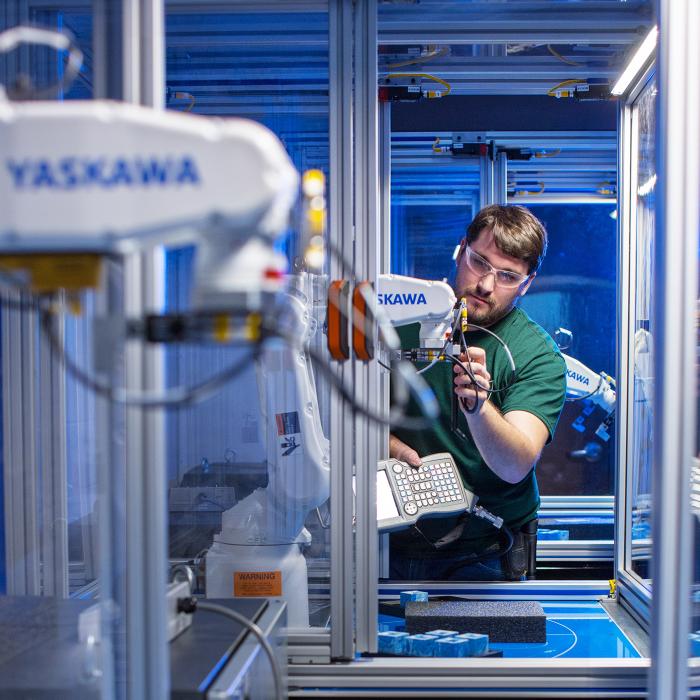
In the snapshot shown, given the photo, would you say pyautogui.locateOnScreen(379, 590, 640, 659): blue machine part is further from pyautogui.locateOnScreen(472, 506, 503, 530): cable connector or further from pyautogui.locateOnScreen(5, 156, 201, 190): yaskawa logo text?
pyautogui.locateOnScreen(5, 156, 201, 190): yaskawa logo text

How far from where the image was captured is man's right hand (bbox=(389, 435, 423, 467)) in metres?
2.74

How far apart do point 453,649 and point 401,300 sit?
971 mm

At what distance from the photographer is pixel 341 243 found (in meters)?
1.99

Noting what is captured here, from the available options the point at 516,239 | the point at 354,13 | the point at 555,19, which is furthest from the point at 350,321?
the point at 516,239

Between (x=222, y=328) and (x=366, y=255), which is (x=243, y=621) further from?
(x=366, y=255)

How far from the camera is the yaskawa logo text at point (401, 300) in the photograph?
6.97ft

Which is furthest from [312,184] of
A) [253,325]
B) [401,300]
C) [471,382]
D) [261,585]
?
[471,382]

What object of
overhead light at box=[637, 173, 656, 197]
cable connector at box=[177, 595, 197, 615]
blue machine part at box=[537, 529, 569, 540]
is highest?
overhead light at box=[637, 173, 656, 197]

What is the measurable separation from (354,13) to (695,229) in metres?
1.09

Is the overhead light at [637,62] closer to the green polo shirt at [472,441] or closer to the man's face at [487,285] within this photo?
the man's face at [487,285]

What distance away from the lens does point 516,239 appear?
9.35 feet

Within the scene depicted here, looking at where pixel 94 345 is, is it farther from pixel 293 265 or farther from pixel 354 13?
pixel 354 13

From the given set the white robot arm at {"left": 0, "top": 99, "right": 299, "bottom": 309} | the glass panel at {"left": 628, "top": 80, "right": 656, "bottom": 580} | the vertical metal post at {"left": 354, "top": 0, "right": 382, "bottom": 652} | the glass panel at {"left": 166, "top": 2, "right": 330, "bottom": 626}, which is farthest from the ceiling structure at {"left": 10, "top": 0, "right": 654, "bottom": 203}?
the white robot arm at {"left": 0, "top": 99, "right": 299, "bottom": 309}

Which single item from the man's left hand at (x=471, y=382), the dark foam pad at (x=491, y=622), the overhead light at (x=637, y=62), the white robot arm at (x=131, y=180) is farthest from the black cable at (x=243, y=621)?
the overhead light at (x=637, y=62)
